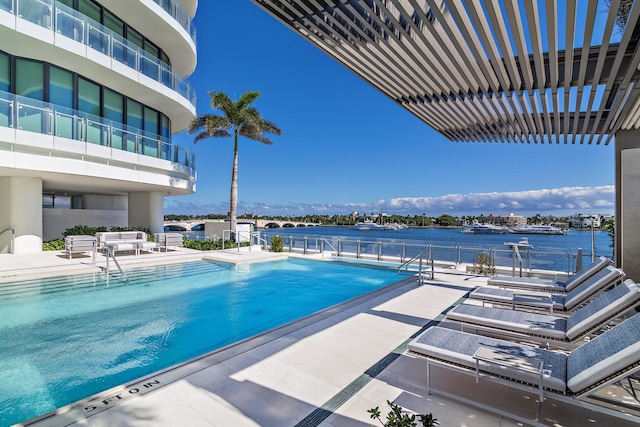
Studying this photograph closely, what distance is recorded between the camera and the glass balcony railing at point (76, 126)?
435 inches

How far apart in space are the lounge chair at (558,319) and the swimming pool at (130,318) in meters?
3.58

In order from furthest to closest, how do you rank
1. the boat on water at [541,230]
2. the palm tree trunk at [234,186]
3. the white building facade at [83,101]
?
the boat on water at [541,230] < the palm tree trunk at [234,186] < the white building facade at [83,101]

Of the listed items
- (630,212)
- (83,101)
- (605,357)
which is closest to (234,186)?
(83,101)

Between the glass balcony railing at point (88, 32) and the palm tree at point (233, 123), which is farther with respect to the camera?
the palm tree at point (233, 123)

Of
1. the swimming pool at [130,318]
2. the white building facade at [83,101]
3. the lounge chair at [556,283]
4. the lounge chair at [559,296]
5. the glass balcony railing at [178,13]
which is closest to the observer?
the swimming pool at [130,318]

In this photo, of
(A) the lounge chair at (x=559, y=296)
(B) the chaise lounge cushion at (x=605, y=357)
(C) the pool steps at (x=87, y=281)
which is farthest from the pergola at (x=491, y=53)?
(C) the pool steps at (x=87, y=281)

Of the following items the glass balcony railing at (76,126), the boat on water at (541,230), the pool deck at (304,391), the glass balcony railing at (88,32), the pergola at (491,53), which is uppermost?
the glass balcony railing at (88,32)

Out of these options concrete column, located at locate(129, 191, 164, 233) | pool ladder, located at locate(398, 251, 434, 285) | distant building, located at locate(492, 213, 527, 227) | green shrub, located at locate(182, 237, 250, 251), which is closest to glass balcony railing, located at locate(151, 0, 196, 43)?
concrete column, located at locate(129, 191, 164, 233)

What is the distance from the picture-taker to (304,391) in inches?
127

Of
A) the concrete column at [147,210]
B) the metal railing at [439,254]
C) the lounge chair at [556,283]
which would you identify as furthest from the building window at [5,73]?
the lounge chair at [556,283]

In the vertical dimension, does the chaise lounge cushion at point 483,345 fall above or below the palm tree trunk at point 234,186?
below

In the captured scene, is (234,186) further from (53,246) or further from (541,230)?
(541,230)

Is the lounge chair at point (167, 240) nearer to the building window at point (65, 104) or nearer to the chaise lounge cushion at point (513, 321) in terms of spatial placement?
the building window at point (65, 104)

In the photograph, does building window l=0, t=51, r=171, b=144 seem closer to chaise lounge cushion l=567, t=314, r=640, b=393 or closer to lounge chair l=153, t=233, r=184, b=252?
lounge chair l=153, t=233, r=184, b=252
